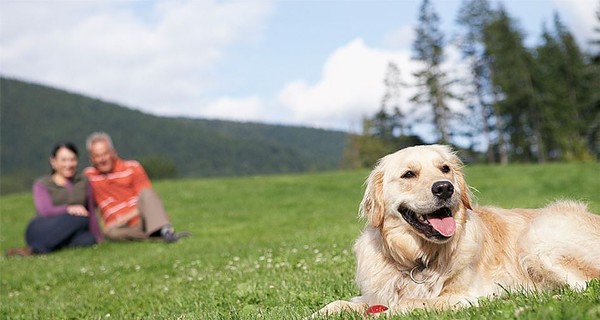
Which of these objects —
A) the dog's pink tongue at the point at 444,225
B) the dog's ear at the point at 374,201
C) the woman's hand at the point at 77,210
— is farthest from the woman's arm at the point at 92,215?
the dog's pink tongue at the point at 444,225

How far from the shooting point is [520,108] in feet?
233

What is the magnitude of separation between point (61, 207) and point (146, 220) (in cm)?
208

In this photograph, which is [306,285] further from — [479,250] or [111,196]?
[111,196]

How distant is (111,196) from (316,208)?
895cm

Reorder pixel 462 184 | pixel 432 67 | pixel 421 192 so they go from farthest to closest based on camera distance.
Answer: pixel 432 67
pixel 462 184
pixel 421 192

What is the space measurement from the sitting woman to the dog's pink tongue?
459 inches

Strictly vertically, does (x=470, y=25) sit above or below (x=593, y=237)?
above

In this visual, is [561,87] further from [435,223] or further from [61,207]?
[435,223]

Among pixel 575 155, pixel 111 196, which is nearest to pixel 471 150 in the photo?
pixel 575 155

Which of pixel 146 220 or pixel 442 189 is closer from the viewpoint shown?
pixel 442 189

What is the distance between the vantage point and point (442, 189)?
5.12 meters

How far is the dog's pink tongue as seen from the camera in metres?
5.23

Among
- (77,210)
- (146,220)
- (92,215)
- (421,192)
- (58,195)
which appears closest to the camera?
(421,192)

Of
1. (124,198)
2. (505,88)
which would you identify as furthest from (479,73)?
(124,198)
